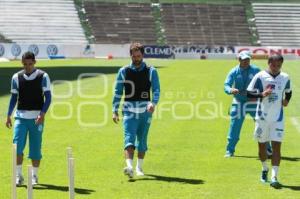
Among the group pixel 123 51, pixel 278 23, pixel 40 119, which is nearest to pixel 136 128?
pixel 40 119

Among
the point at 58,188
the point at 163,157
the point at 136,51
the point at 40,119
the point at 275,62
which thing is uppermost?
the point at 136,51

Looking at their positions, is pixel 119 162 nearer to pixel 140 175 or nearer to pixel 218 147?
pixel 140 175

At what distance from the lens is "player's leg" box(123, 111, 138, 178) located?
11742 millimetres

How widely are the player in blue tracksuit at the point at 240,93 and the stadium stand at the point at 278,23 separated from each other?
233 ft

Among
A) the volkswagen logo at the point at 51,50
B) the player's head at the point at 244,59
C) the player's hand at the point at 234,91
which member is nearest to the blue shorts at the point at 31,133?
the player's hand at the point at 234,91

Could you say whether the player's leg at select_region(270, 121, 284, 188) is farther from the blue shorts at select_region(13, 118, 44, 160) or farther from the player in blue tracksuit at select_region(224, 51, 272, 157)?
the blue shorts at select_region(13, 118, 44, 160)

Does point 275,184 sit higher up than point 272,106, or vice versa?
point 272,106

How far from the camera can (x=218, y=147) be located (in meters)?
15.9

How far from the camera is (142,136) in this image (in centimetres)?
1214

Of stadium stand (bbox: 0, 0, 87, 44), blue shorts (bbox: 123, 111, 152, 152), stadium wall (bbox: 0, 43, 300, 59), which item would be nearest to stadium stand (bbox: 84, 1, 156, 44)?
stadium stand (bbox: 0, 0, 87, 44)

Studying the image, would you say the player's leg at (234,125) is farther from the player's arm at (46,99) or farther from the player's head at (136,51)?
the player's arm at (46,99)

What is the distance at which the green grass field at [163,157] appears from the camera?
36.0 ft

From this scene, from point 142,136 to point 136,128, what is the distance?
236 mm

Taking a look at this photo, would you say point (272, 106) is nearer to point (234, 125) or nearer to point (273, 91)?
point (273, 91)
